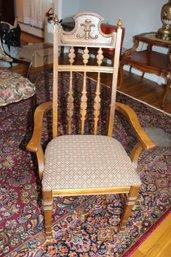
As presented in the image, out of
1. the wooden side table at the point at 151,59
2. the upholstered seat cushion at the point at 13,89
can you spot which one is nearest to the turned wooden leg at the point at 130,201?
the upholstered seat cushion at the point at 13,89

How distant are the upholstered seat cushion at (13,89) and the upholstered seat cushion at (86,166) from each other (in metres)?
0.87

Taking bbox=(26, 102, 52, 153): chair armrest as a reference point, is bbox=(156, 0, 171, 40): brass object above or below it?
above

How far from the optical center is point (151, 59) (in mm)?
3219

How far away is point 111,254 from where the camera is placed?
1.38 metres

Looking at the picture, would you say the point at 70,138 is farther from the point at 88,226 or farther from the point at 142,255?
the point at 142,255

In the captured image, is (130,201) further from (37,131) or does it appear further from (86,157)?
(37,131)

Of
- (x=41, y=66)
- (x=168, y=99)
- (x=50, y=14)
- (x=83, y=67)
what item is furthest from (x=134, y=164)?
(x=50, y=14)

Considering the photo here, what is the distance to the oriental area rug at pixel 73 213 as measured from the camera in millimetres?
1399

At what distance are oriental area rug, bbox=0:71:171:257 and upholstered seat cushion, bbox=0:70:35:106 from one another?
0.36 m

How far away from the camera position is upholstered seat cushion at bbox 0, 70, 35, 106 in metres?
2.11

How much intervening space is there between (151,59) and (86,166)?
2368mm

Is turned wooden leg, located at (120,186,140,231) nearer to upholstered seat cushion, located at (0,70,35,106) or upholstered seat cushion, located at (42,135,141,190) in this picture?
upholstered seat cushion, located at (42,135,141,190)

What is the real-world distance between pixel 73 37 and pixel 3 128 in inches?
51.5

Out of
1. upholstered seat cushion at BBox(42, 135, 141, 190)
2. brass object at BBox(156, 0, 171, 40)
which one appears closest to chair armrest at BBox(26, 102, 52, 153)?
upholstered seat cushion at BBox(42, 135, 141, 190)
